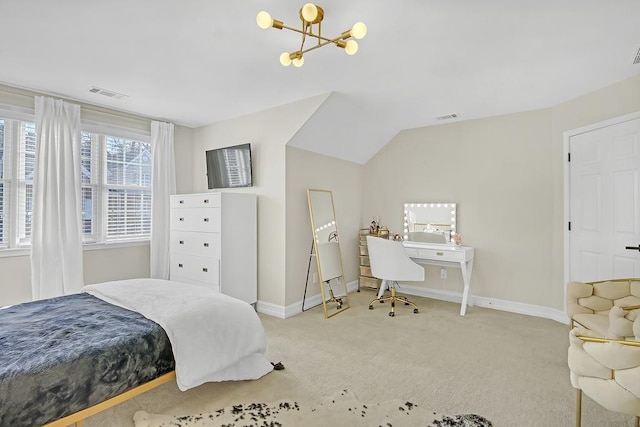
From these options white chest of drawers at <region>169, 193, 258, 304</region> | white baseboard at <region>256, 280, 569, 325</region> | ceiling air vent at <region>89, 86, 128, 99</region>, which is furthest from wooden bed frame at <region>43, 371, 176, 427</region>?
ceiling air vent at <region>89, 86, 128, 99</region>

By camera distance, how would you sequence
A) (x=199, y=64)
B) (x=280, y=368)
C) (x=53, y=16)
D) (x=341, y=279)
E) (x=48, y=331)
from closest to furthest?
1. (x=48, y=331)
2. (x=53, y=16)
3. (x=280, y=368)
4. (x=199, y=64)
5. (x=341, y=279)

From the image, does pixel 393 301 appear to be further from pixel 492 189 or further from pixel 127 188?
pixel 127 188

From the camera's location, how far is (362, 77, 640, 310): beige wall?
3725 mm

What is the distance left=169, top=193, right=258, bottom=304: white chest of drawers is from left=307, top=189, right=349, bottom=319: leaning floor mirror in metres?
0.73

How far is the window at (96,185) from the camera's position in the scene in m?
3.32

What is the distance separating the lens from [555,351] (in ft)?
9.52

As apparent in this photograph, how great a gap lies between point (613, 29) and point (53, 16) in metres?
3.63

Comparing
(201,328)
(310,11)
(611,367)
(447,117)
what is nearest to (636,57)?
(447,117)

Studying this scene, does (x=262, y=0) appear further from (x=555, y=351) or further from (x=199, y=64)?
(x=555, y=351)

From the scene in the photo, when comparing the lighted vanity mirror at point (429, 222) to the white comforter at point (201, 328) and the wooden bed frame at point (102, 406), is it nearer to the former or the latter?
the white comforter at point (201, 328)

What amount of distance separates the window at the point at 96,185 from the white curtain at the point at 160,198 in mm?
181

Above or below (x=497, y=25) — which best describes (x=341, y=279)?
below

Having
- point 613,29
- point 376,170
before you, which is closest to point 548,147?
point 613,29

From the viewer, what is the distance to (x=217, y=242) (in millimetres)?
3701
